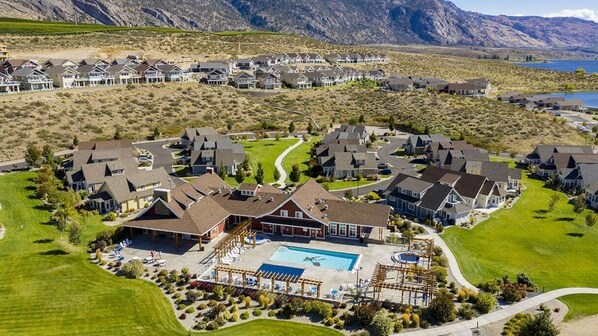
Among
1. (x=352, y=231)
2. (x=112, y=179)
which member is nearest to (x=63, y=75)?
(x=112, y=179)

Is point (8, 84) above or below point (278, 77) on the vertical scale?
below

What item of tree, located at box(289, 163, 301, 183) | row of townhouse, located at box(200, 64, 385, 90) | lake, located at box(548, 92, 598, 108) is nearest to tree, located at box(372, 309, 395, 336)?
tree, located at box(289, 163, 301, 183)

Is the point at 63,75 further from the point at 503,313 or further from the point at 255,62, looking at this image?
the point at 503,313

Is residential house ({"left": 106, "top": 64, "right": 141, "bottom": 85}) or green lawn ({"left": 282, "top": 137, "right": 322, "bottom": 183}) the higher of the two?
residential house ({"left": 106, "top": 64, "right": 141, "bottom": 85})

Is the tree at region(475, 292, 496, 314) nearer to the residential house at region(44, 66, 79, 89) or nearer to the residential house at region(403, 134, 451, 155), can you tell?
the residential house at region(403, 134, 451, 155)

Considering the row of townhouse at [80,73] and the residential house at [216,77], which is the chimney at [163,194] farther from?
the residential house at [216,77]

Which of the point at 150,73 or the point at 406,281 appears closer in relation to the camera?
the point at 406,281

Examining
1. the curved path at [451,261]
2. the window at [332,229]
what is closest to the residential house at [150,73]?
the window at [332,229]

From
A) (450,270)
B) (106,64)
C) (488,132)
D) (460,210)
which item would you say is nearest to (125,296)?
(450,270)
